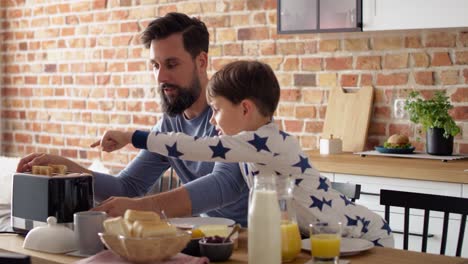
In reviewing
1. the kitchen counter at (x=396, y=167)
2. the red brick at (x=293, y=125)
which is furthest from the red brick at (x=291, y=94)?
the kitchen counter at (x=396, y=167)

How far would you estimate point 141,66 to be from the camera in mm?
4930

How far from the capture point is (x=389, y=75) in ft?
12.9

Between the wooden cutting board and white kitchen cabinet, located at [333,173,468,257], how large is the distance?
0.43 m

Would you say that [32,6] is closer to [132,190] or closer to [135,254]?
[132,190]

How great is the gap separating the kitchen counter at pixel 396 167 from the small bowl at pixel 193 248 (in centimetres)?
159

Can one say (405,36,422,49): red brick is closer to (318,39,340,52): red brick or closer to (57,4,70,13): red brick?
(318,39,340,52): red brick

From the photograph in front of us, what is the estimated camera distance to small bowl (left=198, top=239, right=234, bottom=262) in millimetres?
1855

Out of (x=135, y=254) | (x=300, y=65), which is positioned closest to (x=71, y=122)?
(x=300, y=65)

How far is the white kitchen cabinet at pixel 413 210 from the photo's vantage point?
128 inches

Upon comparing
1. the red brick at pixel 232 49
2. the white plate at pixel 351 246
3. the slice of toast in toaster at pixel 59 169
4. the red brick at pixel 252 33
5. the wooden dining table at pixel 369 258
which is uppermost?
the red brick at pixel 252 33

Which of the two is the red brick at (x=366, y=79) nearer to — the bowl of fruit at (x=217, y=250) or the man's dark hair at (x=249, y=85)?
the man's dark hair at (x=249, y=85)

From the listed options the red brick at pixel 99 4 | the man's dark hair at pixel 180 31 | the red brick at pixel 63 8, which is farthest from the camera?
the red brick at pixel 63 8

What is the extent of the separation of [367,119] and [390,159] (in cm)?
38

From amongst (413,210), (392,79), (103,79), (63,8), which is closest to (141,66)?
(103,79)
